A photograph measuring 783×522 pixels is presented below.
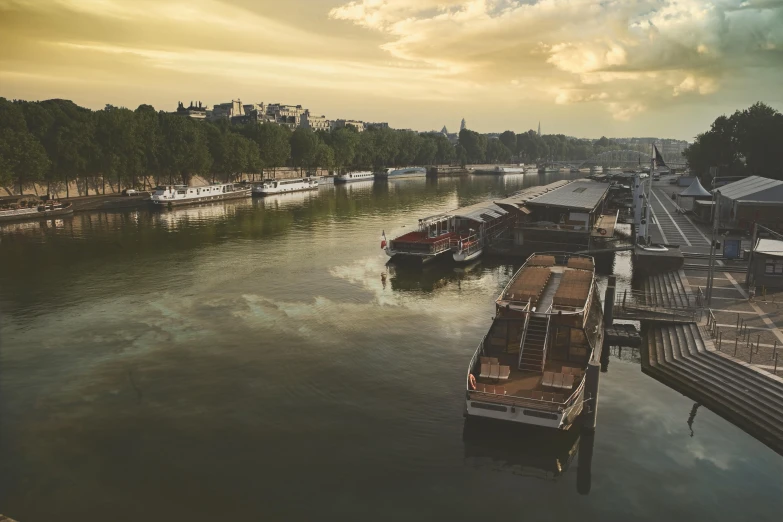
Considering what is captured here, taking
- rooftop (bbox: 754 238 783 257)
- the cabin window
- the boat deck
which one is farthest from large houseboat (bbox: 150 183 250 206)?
the cabin window

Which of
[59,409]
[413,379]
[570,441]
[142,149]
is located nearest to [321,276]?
[413,379]

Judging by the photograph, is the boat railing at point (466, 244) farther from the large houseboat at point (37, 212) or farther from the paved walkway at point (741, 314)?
the large houseboat at point (37, 212)

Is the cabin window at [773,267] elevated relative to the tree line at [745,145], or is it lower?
lower

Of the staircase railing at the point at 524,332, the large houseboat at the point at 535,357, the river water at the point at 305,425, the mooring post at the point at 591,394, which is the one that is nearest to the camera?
the river water at the point at 305,425

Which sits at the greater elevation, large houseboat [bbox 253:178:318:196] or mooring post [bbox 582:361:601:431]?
large houseboat [bbox 253:178:318:196]

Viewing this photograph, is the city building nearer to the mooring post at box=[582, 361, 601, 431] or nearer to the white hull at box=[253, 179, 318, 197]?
the mooring post at box=[582, 361, 601, 431]

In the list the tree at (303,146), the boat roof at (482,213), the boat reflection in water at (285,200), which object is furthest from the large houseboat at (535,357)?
the tree at (303,146)

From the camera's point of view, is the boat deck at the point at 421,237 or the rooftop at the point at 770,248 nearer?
the rooftop at the point at 770,248
